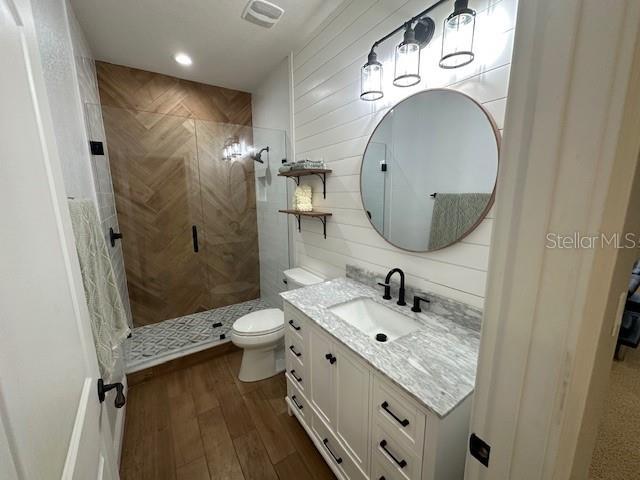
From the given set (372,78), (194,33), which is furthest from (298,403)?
(194,33)

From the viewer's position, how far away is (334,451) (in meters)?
1.39

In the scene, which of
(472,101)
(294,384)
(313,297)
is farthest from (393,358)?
(472,101)

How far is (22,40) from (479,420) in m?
1.26

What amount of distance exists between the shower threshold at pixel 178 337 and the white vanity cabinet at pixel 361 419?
126 centimetres

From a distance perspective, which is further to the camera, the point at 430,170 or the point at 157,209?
the point at 157,209

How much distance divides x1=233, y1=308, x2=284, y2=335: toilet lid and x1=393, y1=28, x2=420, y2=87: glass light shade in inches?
73.6

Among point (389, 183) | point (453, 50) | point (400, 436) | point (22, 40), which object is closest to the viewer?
point (22, 40)

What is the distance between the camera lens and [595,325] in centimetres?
43

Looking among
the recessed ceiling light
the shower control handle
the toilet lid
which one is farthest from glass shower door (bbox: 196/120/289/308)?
the toilet lid

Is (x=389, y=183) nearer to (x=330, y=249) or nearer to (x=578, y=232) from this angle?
(x=330, y=249)

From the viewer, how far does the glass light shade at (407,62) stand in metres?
1.23

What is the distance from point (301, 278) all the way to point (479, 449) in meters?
1.80

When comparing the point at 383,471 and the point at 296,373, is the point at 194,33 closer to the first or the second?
the point at 296,373

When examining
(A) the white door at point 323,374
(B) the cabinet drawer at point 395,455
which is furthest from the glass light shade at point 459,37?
(B) the cabinet drawer at point 395,455
